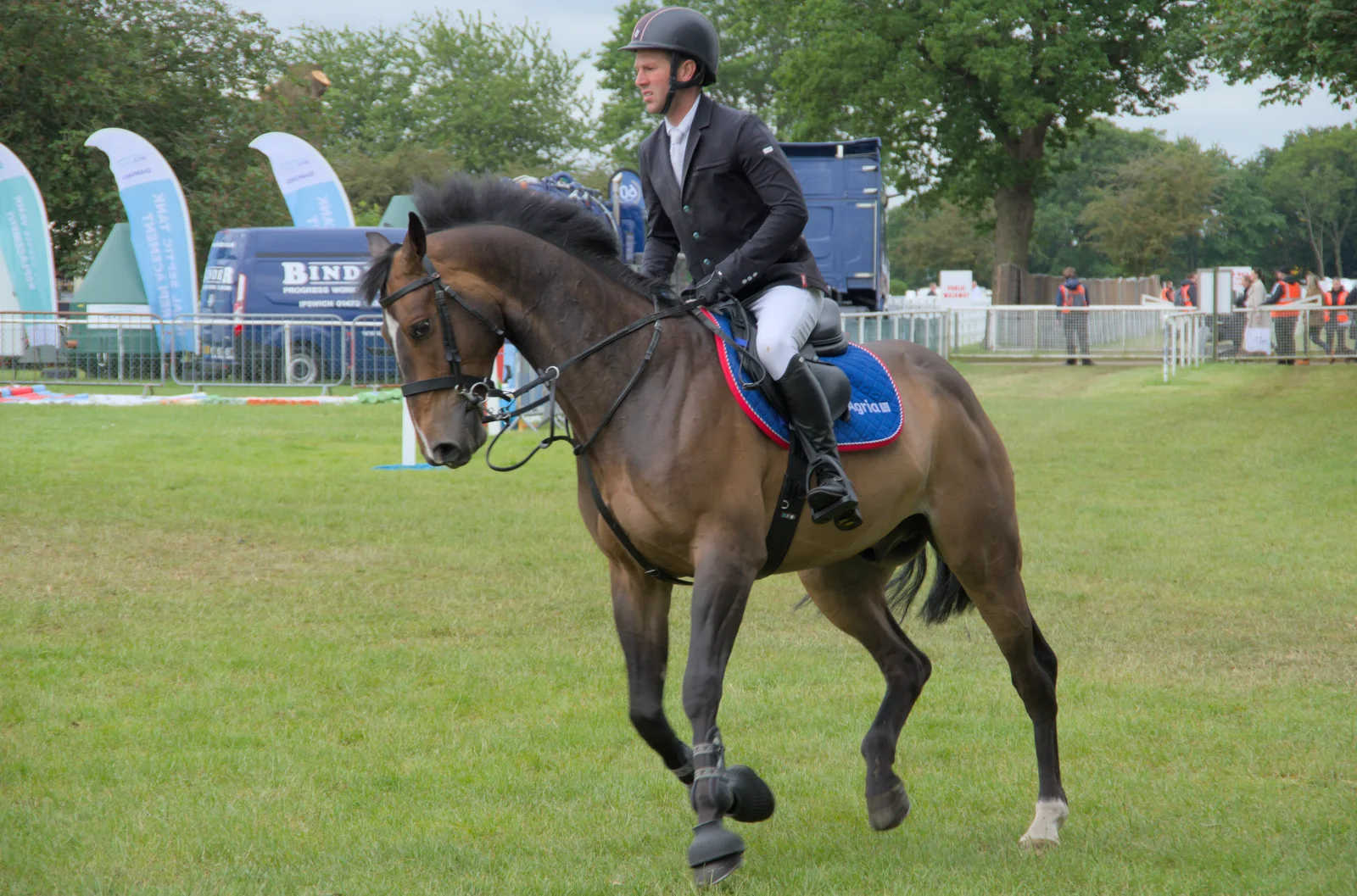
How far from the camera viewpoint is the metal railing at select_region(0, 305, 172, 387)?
22688 mm

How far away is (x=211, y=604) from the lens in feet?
27.4

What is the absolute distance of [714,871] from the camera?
4.10m

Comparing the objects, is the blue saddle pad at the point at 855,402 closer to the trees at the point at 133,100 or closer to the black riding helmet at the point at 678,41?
the black riding helmet at the point at 678,41

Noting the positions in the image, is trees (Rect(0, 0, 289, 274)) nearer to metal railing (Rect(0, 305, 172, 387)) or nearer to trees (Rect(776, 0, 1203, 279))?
metal railing (Rect(0, 305, 172, 387))

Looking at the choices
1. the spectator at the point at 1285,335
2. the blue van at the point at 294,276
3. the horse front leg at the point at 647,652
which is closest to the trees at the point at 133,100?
the blue van at the point at 294,276

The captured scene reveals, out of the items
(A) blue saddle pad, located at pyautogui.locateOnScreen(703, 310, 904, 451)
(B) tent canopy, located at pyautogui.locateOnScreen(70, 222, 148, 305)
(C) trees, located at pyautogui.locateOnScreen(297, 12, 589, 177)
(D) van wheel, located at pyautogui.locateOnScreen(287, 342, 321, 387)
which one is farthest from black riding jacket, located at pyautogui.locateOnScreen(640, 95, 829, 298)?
(C) trees, located at pyautogui.locateOnScreen(297, 12, 589, 177)

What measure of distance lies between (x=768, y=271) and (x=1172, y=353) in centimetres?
2369

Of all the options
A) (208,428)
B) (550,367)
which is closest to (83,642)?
(550,367)

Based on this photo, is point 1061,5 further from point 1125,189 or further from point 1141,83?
point 1125,189

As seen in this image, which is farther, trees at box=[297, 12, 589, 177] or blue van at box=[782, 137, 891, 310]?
trees at box=[297, 12, 589, 177]

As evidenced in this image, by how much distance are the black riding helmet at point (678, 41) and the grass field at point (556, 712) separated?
105 inches

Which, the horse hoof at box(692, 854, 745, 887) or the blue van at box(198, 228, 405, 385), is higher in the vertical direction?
the blue van at box(198, 228, 405, 385)

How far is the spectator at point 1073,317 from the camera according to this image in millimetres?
32469

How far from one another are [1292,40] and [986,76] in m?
22.2
